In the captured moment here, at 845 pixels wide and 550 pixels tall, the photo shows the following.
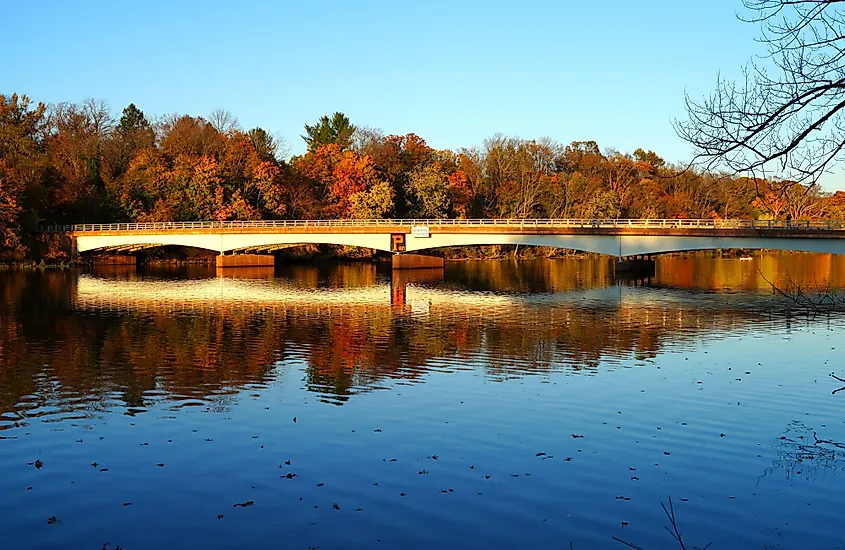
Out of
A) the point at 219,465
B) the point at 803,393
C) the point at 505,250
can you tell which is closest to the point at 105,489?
the point at 219,465

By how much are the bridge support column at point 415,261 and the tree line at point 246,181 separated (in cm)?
1126

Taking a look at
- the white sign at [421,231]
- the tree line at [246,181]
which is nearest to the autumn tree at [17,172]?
the tree line at [246,181]

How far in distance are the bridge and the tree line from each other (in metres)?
5.00

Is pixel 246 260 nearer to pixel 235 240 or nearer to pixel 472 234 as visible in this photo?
pixel 235 240

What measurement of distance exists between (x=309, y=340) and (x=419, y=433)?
14434 mm

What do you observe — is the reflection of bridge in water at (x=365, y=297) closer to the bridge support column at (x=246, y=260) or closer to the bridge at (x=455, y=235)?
the bridge at (x=455, y=235)

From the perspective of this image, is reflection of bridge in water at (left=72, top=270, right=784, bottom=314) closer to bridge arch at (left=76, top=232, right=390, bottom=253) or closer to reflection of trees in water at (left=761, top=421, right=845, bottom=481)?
bridge arch at (left=76, top=232, right=390, bottom=253)

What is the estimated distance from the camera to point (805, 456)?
14.3m

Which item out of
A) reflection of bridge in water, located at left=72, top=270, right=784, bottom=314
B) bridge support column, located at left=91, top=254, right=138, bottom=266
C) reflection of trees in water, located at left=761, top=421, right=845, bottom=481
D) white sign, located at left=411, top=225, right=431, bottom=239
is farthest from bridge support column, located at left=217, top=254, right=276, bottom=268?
reflection of trees in water, located at left=761, top=421, right=845, bottom=481

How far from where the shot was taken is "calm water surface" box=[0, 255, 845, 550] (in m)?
11.2

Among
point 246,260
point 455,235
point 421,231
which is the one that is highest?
point 421,231

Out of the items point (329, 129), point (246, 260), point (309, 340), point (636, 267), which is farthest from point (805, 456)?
point (329, 129)

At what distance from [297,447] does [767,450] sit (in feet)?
27.1

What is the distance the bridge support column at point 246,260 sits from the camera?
257 ft
